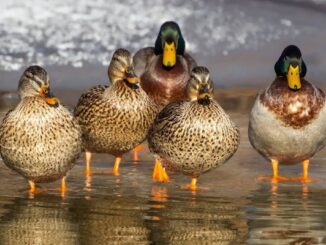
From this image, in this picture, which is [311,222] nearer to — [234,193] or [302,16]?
[234,193]

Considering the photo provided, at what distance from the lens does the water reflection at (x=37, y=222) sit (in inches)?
270

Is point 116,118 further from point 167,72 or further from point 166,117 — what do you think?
point 167,72

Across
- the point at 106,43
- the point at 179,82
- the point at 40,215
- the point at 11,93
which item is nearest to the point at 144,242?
the point at 40,215

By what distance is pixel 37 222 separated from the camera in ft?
24.0

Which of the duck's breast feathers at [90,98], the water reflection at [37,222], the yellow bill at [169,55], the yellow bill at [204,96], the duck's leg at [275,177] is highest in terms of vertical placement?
the yellow bill at [169,55]

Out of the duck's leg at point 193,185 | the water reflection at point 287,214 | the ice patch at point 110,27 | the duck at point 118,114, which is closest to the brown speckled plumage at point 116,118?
→ the duck at point 118,114

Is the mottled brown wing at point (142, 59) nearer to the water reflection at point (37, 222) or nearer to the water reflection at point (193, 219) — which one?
the water reflection at point (193, 219)

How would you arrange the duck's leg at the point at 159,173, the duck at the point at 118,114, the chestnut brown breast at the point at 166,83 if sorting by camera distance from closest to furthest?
the duck's leg at the point at 159,173 < the duck at the point at 118,114 < the chestnut brown breast at the point at 166,83

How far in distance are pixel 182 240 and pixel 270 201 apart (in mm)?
1360

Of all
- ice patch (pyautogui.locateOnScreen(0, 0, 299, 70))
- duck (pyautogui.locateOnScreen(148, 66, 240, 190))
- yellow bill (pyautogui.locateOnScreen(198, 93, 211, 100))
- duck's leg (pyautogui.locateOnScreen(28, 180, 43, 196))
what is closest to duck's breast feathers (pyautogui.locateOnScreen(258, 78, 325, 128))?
duck (pyautogui.locateOnScreen(148, 66, 240, 190))

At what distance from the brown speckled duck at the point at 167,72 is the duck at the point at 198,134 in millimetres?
1810

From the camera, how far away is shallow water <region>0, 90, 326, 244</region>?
22.8 ft

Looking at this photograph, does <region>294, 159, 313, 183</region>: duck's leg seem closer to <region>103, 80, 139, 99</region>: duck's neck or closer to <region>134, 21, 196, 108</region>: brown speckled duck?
<region>103, 80, 139, 99</region>: duck's neck

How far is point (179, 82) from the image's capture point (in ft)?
34.8
